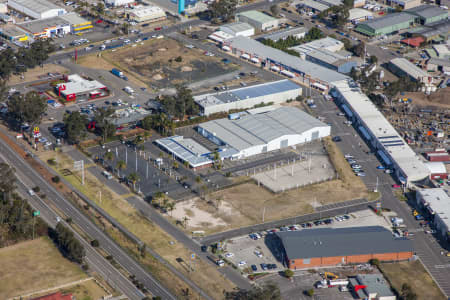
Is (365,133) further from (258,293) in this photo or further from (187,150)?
(258,293)

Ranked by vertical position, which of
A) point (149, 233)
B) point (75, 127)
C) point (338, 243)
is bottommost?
point (149, 233)

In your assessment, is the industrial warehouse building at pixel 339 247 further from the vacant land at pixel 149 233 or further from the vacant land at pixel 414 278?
the vacant land at pixel 149 233

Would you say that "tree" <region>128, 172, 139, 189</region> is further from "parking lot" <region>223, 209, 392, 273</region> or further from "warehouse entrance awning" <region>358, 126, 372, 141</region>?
"warehouse entrance awning" <region>358, 126, 372, 141</region>

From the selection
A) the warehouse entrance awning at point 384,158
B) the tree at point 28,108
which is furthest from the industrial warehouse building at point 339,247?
the tree at point 28,108

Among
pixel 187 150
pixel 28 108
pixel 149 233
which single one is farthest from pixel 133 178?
pixel 28 108

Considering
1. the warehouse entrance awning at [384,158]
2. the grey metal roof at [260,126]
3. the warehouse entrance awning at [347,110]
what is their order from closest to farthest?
the warehouse entrance awning at [384,158] → the grey metal roof at [260,126] → the warehouse entrance awning at [347,110]

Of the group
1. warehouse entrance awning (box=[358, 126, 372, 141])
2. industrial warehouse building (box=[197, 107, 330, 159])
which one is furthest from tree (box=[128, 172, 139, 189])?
warehouse entrance awning (box=[358, 126, 372, 141])
